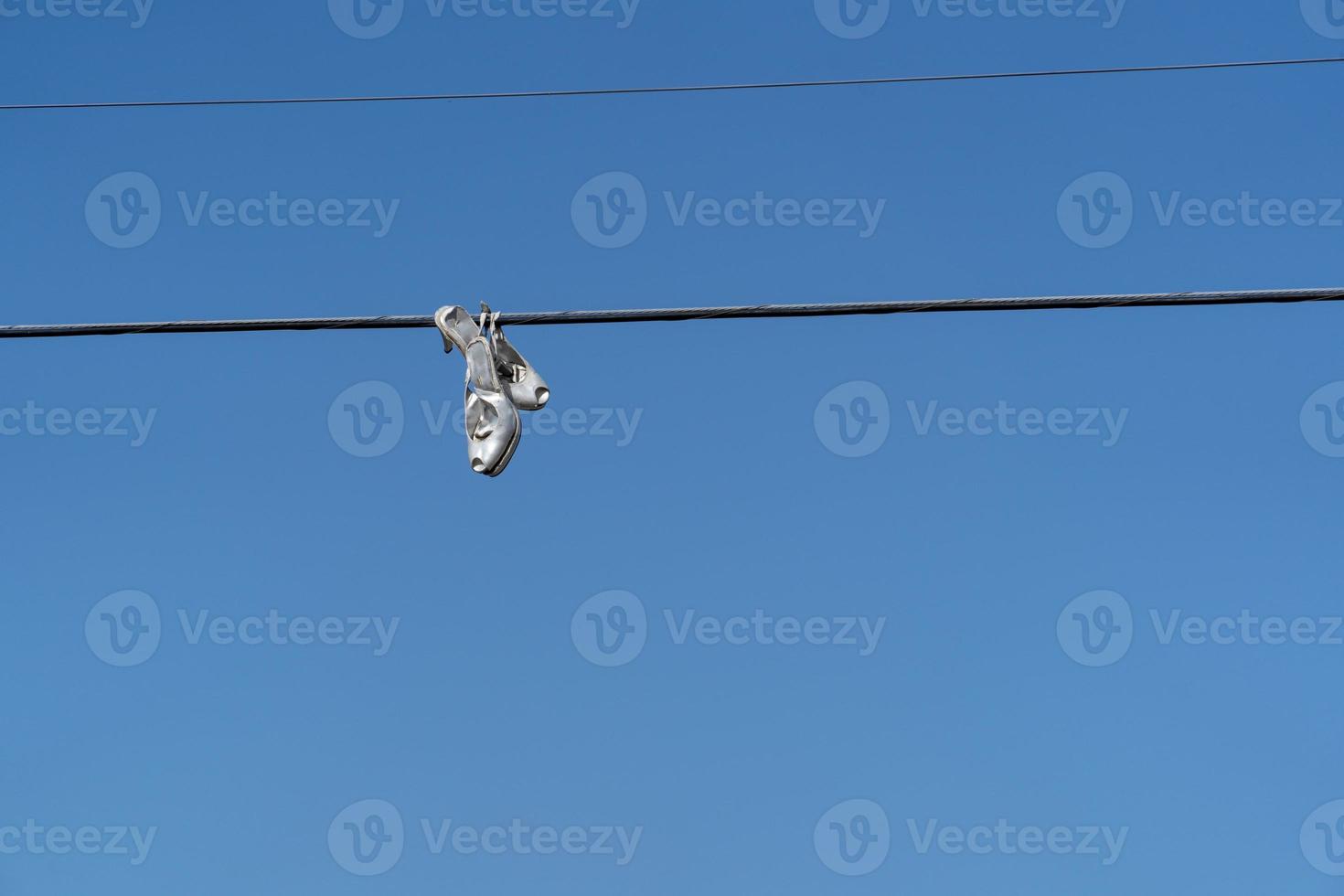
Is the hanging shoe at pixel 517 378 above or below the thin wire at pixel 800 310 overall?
above

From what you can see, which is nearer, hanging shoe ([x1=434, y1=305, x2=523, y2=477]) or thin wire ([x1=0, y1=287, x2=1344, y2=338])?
thin wire ([x1=0, y1=287, x2=1344, y2=338])

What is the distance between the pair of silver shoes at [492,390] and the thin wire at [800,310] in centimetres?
27

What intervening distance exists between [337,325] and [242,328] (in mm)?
253

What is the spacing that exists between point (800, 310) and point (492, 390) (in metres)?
0.87

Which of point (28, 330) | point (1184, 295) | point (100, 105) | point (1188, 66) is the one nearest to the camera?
point (1184, 295)

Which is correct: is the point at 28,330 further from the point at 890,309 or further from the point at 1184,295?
the point at 1184,295

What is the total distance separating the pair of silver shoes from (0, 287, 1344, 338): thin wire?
265 mm

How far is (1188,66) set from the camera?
524 cm

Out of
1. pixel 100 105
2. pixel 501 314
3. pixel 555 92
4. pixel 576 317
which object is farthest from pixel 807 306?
pixel 100 105

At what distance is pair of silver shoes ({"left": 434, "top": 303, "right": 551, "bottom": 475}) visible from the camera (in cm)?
355

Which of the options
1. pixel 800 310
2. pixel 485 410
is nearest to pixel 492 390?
pixel 485 410

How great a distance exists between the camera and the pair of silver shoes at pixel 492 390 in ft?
11.7

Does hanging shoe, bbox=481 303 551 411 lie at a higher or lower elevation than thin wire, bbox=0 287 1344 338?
higher

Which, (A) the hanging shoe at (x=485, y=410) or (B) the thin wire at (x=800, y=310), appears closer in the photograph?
(B) the thin wire at (x=800, y=310)
